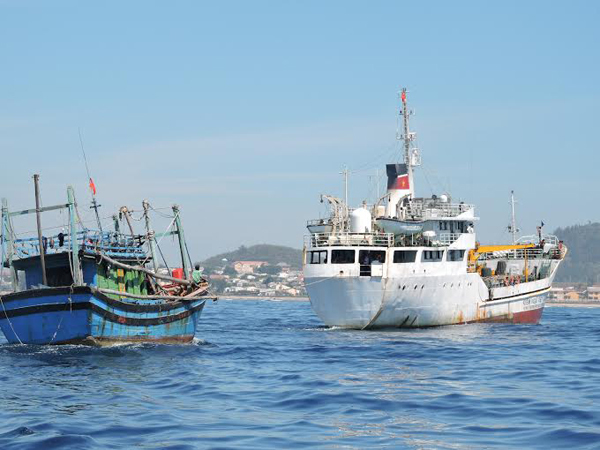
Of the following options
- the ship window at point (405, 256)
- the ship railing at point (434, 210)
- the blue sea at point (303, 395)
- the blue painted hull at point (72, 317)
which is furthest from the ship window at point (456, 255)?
the blue painted hull at point (72, 317)

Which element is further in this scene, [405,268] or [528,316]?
[528,316]

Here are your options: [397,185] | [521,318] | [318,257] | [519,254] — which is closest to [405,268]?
[318,257]

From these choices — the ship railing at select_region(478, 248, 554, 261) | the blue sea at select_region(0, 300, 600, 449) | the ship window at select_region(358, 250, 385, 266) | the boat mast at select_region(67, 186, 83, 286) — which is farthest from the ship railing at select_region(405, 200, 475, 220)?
the boat mast at select_region(67, 186, 83, 286)

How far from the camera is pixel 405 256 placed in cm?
5106

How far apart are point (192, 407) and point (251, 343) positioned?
19621 millimetres

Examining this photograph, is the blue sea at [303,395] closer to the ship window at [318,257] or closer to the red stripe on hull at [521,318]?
the ship window at [318,257]

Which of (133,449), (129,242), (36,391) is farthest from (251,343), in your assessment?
(133,449)

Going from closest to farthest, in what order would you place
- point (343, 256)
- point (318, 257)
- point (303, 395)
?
point (303, 395) < point (343, 256) < point (318, 257)

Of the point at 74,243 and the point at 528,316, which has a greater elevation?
the point at 74,243

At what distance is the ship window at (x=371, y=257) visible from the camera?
4959 cm

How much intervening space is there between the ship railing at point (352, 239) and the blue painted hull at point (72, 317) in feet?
46.1

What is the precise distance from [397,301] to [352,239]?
4.38m

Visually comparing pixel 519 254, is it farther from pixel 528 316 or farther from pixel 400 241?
pixel 400 241

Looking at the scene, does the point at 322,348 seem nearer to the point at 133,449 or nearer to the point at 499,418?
the point at 499,418
